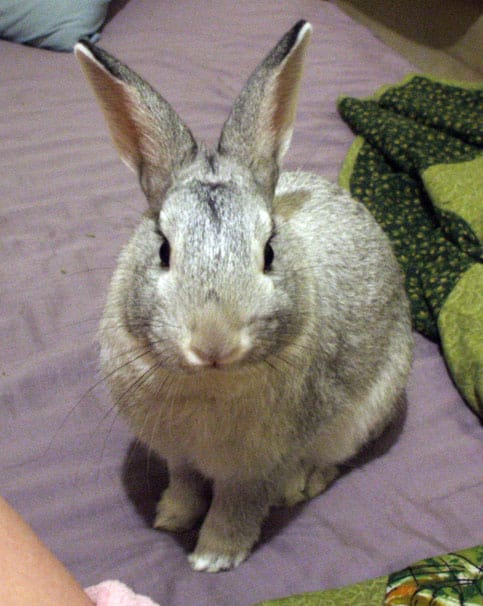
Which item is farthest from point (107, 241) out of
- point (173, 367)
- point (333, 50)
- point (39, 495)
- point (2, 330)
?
point (333, 50)

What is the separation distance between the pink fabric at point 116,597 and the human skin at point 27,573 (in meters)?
0.26

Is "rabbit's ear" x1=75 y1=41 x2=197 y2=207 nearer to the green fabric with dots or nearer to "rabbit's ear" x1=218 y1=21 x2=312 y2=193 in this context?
"rabbit's ear" x1=218 y1=21 x2=312 y2=193

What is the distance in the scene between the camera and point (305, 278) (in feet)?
4.18

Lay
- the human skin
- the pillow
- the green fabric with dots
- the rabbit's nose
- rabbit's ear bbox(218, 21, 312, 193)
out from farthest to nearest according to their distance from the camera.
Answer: the pillow, the green fabric with dots, rabbit's ear bbox(218, 21, 312, 193), the rabbit's nose, the human skin

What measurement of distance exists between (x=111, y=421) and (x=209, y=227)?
0.81 meters

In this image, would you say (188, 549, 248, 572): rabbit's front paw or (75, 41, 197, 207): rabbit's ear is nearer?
(75, 41, 197, 207): rabbit's ear

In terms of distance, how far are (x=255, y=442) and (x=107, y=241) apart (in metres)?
1.04

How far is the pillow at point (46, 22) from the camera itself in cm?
293

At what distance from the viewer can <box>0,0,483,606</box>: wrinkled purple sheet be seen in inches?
57.6

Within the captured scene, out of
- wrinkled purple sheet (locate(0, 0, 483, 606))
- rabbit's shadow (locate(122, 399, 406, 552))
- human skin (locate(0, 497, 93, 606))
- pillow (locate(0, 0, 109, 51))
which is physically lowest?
rabbit's shadow (locate(122, 399, 406, 552))

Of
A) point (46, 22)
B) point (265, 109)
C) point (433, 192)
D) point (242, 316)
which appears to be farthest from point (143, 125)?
point (46, 22)

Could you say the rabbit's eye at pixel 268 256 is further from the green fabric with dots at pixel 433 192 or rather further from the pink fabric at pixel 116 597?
the green fabric with dots at pixel 433 192

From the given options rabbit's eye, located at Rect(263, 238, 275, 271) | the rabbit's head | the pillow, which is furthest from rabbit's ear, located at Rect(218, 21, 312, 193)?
the pillow

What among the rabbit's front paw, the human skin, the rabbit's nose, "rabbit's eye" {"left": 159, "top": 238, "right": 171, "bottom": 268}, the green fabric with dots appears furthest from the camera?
the green fabric with dots
